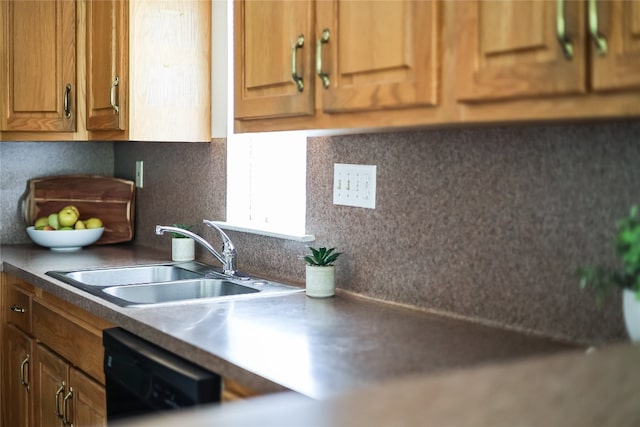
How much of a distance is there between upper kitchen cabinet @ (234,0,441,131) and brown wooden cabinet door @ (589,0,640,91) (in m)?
0.37

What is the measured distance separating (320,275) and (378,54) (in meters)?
0.71

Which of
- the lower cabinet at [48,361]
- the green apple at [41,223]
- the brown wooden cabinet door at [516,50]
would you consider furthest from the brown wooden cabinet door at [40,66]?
the brown wooden cabinet door at [516,50]

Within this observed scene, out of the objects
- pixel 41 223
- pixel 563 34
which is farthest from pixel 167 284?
pixel 563 34

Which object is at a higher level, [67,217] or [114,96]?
[114,96]

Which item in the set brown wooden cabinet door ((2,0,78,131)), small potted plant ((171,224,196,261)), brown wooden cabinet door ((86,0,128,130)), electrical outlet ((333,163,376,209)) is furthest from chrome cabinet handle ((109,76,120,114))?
electrical outlet ((333,163,376,209))

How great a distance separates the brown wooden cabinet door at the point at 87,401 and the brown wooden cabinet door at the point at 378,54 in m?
1.00

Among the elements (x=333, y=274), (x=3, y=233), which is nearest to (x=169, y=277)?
(x=333, y=274)

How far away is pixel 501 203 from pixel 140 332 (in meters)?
0.87

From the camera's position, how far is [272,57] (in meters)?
2.10

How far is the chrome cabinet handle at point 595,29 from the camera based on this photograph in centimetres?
128

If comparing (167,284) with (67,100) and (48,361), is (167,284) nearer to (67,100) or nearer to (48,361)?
(48,361)

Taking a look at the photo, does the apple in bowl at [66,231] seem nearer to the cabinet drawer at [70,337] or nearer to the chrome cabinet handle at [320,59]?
the cabinet drawer at [70,337]

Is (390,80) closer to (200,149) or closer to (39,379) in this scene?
(200,149)

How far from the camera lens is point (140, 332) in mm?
1937
